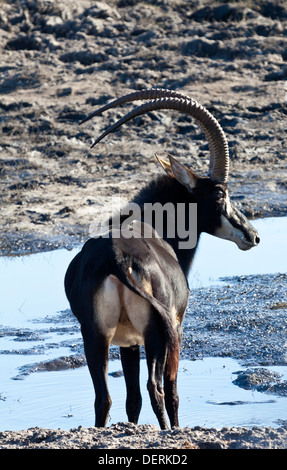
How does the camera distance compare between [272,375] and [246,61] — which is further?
[246,61]

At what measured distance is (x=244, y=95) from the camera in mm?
17641

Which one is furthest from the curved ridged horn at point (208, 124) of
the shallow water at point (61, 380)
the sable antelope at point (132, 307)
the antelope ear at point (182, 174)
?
the shallow water at point (61, 380)

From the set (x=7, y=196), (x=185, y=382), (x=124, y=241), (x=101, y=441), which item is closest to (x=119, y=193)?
(x=7, y=196)

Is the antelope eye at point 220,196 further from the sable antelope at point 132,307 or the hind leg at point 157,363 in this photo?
the hind leg at point 157,363

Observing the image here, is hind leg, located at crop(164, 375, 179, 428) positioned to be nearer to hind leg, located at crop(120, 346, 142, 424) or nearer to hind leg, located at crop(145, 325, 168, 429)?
hind leg, located at crop(120, 346, 142, 424)

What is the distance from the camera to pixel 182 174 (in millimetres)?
6434

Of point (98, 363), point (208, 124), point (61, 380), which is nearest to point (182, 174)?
point (208, 124)

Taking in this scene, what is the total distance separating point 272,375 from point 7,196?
282 inches

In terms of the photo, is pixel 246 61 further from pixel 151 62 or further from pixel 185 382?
pixel 185 382

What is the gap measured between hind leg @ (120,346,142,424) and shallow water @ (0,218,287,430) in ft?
2.53

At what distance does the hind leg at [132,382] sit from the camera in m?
5.65

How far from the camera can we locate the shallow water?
6.50 meters
